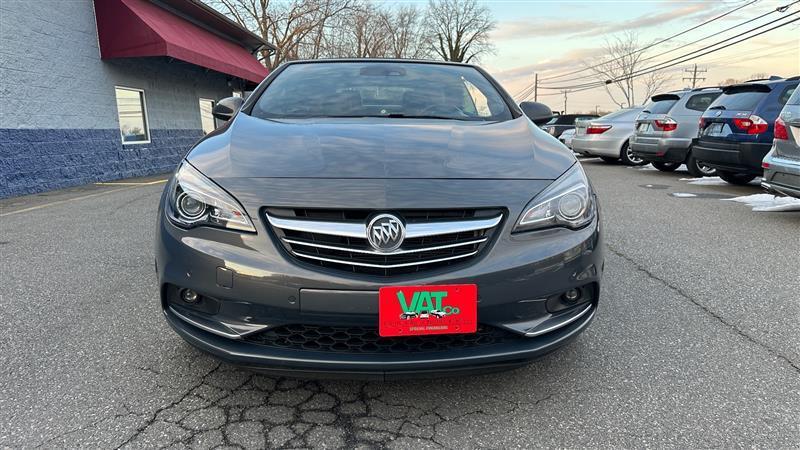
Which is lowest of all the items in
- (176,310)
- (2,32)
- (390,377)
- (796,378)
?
(796,378)

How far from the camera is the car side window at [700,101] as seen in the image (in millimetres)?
9531

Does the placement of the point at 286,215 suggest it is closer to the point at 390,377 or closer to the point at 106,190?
the point at 390,377

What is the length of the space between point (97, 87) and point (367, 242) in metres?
10.7

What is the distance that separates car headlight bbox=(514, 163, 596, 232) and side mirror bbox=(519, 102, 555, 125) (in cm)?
129

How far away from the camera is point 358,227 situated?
1715 mm

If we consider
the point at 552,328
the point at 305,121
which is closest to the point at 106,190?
the point at 305,121

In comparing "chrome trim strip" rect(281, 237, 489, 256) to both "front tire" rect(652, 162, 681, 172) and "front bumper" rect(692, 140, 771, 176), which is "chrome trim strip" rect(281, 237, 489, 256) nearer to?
"front bumper" rect(692, 140, 771, 176)

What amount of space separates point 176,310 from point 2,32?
8.78 metres

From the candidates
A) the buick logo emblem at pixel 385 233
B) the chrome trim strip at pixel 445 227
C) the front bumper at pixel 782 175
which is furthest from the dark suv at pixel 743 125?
the buick logo emblem at pixel 385 233

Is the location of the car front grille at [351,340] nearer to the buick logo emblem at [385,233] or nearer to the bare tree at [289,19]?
the buick logo emblem at [385,233]

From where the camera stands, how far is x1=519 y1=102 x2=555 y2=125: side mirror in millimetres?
3254

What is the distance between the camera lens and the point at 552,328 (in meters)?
1.85

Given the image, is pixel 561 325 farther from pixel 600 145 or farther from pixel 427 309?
pixel 600 145

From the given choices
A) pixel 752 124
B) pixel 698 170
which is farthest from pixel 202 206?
pixel 698 170
